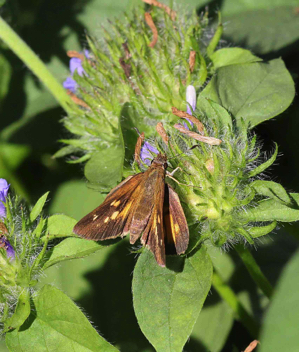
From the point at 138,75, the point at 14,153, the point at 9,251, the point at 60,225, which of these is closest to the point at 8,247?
the point at 9,251

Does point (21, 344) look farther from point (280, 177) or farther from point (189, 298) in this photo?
point (280, 177)

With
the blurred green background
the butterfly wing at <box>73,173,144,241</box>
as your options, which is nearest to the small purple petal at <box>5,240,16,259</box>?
the butterfly wing at <box>73,173,144,241</box>

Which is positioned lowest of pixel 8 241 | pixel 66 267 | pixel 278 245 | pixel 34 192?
pixel 278 245

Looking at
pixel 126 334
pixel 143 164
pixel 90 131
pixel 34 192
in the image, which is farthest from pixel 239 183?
pixel 34 192

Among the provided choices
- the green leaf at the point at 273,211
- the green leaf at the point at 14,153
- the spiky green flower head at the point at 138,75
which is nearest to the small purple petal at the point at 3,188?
the spiky green flower head at the point at 138,75

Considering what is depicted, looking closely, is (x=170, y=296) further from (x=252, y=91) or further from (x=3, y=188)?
(x=252, y=91)

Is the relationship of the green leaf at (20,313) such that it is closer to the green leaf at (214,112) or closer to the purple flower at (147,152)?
the purple flower at (147,152)
